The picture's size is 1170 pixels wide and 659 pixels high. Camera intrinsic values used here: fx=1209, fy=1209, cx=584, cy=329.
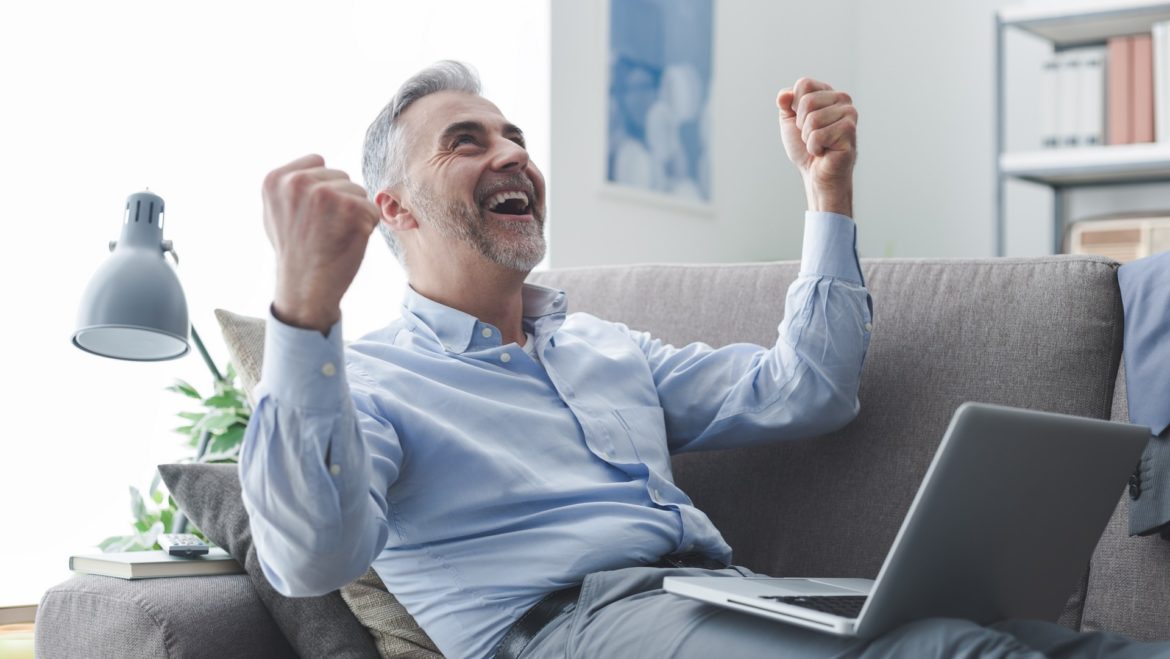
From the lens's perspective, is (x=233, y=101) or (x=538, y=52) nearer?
(x=233, y=101)

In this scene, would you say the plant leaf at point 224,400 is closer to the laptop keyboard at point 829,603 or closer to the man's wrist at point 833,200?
the man's wrist at point 833,200

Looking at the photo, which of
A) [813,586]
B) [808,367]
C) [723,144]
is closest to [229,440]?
[808,367]

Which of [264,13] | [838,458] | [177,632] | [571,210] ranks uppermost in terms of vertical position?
[264,13]

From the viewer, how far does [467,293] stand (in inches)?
61.5

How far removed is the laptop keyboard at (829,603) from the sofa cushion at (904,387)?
40 cm

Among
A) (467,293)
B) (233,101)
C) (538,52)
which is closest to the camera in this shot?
(467,293)

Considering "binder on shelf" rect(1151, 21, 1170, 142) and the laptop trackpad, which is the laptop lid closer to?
the laptop trackpad

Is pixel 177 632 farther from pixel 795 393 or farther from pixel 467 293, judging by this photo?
pixel 795 393

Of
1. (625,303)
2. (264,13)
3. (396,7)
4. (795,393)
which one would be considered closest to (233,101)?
(264,13)

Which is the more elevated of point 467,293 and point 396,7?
point 396,7

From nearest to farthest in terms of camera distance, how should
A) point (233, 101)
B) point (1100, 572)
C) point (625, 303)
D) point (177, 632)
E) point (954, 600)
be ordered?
1. point (954, 600)
2. point (177, 632)
3. point (1100, 572)
4. point (625, 303)
5. point (233, 101)

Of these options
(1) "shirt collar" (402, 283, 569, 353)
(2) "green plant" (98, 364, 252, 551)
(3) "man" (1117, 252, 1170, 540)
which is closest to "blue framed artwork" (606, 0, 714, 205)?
(2) "green plant" (98, 364, 252, 551)

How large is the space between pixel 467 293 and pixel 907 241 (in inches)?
119

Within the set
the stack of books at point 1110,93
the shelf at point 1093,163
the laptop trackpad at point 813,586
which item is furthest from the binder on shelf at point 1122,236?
the laptop trackpad at point 813,586
